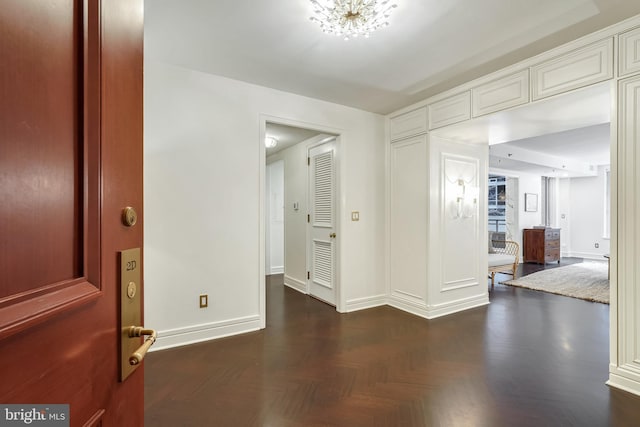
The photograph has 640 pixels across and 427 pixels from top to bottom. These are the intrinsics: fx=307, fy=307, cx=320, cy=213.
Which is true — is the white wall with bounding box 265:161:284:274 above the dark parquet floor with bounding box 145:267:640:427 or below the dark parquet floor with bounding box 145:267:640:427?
above

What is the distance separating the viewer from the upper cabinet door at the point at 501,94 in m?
2.81

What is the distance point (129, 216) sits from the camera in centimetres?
71

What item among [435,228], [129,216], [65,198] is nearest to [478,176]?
[435,228]

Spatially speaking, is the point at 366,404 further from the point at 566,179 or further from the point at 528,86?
the point at 566,179

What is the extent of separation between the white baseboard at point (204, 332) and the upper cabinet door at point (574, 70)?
3.51 m

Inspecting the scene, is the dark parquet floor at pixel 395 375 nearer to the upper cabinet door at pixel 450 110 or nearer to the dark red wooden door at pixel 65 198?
the dark red wooden door at pixel 65 198

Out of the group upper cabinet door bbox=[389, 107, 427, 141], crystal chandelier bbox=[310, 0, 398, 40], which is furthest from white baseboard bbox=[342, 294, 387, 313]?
crystal chandelier bbox=[310, 0, 398, 40]

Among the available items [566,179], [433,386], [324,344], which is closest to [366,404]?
[433,386]

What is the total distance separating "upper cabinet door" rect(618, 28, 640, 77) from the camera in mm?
2176

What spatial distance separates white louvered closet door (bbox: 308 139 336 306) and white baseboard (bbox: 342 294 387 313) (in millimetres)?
248

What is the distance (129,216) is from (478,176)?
14.8 feet

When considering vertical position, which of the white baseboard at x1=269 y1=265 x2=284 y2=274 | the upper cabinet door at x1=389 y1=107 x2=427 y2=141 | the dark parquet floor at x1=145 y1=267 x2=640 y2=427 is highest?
the upper cabinet door at x1=389 y1=107 x2=427 y2=141

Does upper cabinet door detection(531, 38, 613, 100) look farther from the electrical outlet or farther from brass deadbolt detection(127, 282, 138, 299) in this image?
the electrical outlet

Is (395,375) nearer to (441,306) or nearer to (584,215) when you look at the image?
(441,306)
